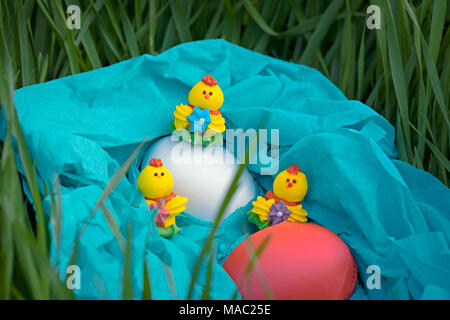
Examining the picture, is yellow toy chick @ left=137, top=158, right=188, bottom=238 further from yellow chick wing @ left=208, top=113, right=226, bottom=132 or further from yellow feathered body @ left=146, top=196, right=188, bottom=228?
yellow chick wing @ left=208, top=113, right=226, bottom=132

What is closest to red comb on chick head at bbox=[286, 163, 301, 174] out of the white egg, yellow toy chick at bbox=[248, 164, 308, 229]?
yellow toy chick at bbox=[248, 164, 308, 229]

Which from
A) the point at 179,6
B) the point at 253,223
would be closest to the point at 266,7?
the point at 179,6

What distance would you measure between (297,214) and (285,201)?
4cm

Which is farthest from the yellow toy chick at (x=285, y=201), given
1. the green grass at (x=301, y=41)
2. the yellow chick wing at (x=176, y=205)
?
the green grass at (x=301, y=41)

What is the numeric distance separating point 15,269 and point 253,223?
54cm

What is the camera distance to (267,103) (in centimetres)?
137

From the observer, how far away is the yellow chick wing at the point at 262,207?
114 cm

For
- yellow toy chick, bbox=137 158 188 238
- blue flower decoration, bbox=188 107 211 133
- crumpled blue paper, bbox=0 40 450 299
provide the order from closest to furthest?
crumpled blue paper, bbox=0 40 450 299 < yellow toy chick, bbox=137 158 188 238 < blue flower decoration, bbox=188 107 211 133

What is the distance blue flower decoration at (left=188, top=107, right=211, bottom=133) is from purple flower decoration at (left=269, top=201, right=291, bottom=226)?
233 millimetres

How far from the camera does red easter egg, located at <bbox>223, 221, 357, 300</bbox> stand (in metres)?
0.96

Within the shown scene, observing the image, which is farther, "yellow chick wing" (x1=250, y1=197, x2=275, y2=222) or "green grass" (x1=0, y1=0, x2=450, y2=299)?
"green grass" (x1=0, y1=0, x2=450, y2=299)

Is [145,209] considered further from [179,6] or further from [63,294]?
[179,6]

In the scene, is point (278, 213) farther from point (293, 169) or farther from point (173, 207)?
point (173, 207)
